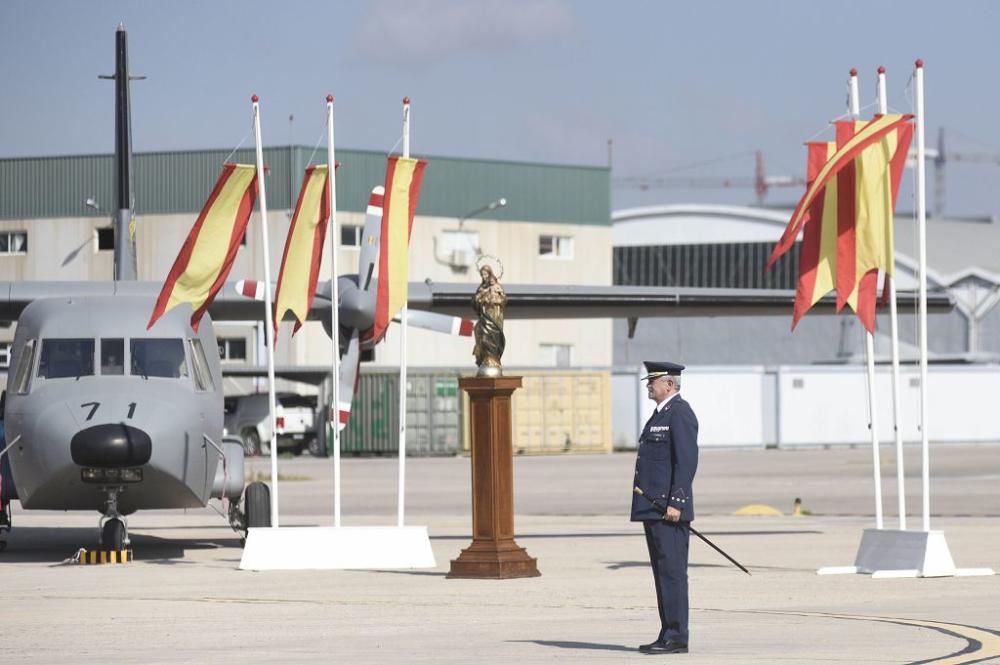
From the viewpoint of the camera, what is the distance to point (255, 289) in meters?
19.0

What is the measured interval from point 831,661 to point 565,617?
10.6 ft

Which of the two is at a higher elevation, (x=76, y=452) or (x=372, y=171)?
(x=372, y=171)

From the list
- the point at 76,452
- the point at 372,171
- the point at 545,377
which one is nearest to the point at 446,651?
the point at 76,452

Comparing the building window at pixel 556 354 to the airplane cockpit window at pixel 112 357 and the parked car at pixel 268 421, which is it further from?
the airplane cockpit window at pixel 112 357

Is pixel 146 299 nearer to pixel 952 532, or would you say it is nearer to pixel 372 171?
pixel 952 532

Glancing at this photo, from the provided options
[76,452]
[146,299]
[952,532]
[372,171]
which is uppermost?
[372,171]

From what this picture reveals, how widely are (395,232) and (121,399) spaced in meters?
3.42

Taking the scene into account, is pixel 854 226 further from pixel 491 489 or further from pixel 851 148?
pixel 491 489

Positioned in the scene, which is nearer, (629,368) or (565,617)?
(565,617)

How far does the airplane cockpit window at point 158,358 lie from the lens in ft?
58.3

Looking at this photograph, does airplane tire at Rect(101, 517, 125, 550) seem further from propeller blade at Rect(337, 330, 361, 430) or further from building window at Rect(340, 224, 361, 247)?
building window at Rect(340, 224, 361, 247)

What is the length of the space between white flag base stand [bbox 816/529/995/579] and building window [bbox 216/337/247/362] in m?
43.4

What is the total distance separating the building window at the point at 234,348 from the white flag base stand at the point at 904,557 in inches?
1711

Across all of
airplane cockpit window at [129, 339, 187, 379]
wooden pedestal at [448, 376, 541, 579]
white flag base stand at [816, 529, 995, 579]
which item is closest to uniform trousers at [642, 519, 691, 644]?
wooden pedestal at [448, 376, 541, 579]
